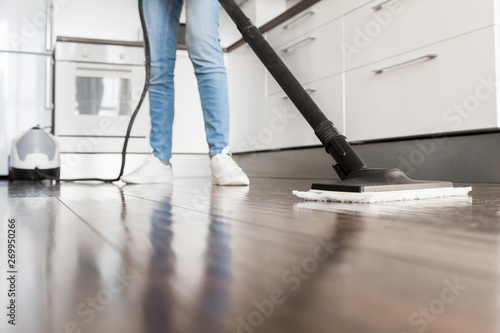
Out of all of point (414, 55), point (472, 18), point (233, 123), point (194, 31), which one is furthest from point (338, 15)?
point (233, 123)

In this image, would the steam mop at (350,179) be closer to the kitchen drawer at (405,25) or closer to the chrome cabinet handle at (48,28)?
the kitchen drawer at (405,25)

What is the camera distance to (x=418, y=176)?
1.85m

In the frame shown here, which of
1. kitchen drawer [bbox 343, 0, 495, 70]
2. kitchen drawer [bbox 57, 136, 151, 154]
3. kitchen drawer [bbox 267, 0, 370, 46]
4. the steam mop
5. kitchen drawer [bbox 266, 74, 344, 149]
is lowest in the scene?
the steam mop

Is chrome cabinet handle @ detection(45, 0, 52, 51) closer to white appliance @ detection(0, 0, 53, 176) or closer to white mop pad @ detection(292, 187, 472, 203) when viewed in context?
white appliance @ detection(0, 0, 53, 176)

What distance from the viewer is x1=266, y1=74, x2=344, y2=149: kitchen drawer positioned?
228 centimetres

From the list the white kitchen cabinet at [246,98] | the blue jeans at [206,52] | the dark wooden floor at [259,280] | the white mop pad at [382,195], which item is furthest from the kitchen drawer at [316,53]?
the dark wooden floor at [259,280]

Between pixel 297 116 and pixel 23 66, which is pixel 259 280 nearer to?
pixel 297 116

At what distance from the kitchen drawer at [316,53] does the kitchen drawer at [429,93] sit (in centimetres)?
15

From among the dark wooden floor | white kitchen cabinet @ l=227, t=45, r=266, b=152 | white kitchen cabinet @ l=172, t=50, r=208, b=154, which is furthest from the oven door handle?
the dark wooden floor

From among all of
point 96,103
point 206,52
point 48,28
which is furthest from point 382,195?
point 48,28

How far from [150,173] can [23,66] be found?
2.17 m

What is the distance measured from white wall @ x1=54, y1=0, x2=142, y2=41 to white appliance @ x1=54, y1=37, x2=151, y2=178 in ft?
2.46

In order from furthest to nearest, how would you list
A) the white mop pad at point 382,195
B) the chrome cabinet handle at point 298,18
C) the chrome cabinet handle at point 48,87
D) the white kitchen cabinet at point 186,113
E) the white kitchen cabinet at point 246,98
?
the white kitchen cabinet at point 186,113 < the chrome cabinet handle at point 48,87 < the white kitchen cabinet at point 246,98 < the chrome cabinet handle at point 298,18 < the white mop pad at point 382,195

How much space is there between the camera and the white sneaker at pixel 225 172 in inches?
58.9
